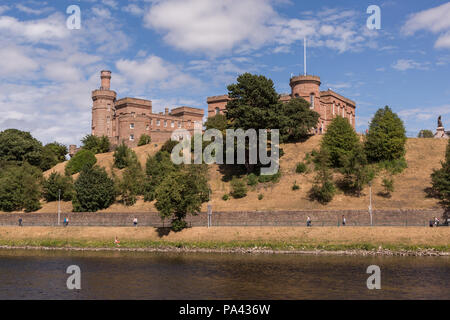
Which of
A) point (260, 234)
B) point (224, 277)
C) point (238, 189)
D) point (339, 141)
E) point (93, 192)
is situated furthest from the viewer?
point (339, 141)

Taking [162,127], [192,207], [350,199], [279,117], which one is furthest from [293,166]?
[162,127]

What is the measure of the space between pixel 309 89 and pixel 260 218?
39.2 metres

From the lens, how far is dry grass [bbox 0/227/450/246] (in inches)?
1515

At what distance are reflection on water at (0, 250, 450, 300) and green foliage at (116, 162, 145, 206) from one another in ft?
69.3

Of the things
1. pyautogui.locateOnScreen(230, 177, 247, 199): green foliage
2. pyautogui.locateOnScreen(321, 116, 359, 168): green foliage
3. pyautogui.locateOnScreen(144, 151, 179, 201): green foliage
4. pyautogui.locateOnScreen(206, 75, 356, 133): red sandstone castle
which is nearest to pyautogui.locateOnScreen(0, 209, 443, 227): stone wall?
pyautogui.locateOnScreen(144, 151, 179, 201): green foliage

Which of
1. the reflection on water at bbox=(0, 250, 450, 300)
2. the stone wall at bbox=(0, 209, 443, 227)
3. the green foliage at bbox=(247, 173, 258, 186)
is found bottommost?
the reflection on water at bbox=(0, 250, 450, 300)

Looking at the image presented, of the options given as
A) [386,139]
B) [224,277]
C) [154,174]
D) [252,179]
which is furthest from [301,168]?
[224,277]

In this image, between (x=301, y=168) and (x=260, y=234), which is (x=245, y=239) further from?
(x=301, y=168)

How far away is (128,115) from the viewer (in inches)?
3639

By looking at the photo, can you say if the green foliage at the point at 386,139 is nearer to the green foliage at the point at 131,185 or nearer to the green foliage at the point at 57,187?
the green foliage at the point at 131,185

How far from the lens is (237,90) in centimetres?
6197

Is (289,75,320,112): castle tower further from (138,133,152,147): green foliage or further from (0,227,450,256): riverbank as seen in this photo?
(0,227,450,256): riverbank

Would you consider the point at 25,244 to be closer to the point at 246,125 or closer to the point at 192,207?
the point at 192,207
